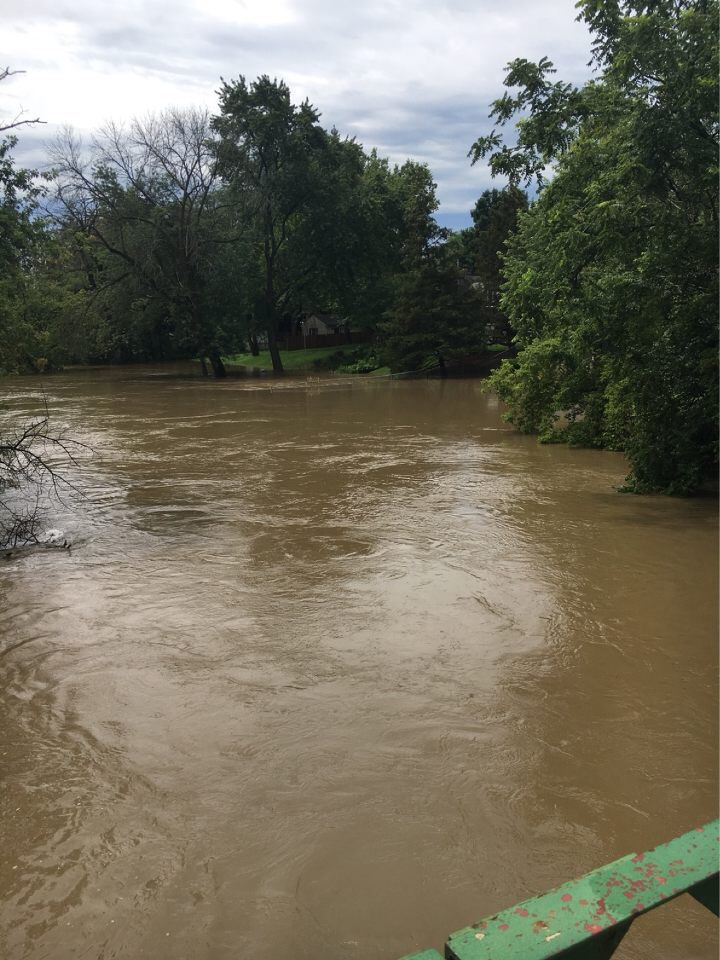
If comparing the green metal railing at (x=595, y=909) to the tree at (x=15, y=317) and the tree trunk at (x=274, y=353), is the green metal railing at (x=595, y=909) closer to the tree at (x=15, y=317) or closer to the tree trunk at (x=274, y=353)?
the tree at (x=15, y=317)

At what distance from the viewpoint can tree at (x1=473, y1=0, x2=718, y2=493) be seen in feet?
31.8

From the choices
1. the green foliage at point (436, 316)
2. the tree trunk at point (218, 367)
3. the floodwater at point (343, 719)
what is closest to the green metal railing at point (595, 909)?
the floodwater at point (343, 719)

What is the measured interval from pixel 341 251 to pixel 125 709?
146 ft

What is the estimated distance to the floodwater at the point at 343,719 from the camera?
366 cm

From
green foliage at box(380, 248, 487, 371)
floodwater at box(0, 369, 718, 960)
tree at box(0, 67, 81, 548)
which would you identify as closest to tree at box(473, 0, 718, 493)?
floodwater at box(0, 369, 718, 960)

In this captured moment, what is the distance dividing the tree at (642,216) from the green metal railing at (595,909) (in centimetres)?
953

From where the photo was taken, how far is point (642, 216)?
1009 cm

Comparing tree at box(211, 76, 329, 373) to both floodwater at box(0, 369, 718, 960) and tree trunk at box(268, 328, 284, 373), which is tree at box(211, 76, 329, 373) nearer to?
tree trunk at box(268, 328, 284, 373)

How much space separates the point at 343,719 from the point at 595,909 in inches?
159

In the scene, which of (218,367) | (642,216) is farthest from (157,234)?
(642,216)

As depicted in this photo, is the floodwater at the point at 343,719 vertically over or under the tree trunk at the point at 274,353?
under

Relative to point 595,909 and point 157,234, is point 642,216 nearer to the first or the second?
point 595,909

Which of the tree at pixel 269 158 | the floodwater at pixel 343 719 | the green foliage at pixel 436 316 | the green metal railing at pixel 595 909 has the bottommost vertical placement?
the floodwater at pixel 343 719

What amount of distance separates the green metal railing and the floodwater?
2.16 metres
